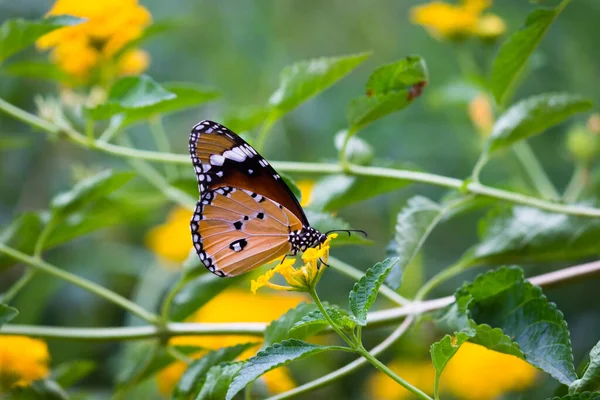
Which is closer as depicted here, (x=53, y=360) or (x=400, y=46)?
(x=53, y=360)

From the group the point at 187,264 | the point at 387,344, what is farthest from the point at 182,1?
the point at 387,344

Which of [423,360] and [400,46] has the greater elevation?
[400,46]

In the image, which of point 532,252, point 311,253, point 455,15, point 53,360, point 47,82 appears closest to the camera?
point 311,253

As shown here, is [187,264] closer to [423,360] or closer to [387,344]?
[387,344]

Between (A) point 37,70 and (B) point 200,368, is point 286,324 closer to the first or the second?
(B) point 200,368

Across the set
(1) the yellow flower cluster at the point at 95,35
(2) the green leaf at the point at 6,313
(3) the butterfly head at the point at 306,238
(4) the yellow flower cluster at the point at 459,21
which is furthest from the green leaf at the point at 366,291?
(4) the yellow flower cluster at the point at 459,21

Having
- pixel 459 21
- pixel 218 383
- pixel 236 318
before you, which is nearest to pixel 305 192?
pixel 236 318

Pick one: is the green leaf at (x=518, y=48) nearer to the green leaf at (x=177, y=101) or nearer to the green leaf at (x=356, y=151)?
the green leaf at (x=356, y=151)
